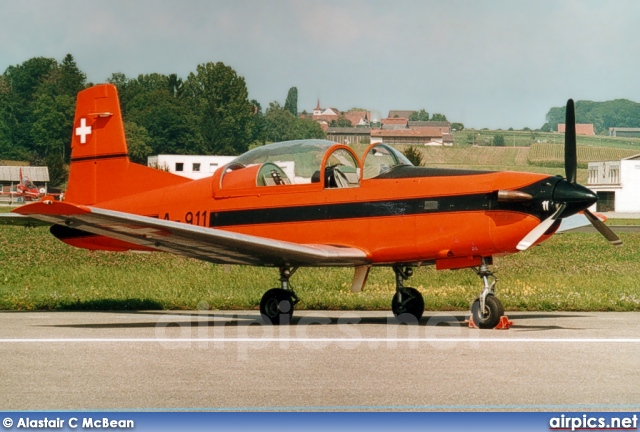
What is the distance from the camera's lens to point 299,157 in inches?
475

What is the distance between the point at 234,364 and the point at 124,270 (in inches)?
537

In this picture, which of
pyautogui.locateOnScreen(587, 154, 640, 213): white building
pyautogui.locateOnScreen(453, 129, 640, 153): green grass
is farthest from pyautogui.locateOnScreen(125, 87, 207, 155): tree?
pyautogui.locateOnScreen(587, 154, 640, 213): white building

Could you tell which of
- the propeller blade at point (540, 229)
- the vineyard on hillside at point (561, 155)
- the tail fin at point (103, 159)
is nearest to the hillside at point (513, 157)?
the vineyard on hillside at point (561, 155)

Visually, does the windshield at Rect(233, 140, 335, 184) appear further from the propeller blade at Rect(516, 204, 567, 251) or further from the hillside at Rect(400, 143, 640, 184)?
the hillside at Rect(400, 143, 640, 184)

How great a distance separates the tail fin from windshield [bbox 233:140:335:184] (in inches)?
89.1

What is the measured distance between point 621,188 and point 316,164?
8309 centimetres

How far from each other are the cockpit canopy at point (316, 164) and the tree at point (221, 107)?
11701 cm

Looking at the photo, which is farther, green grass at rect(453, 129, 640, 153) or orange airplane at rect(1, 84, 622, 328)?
green grass at rect(453, 129, 640, 153)

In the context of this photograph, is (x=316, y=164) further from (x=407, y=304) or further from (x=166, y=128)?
(x=166, y=128)

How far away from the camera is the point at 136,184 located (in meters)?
14.1

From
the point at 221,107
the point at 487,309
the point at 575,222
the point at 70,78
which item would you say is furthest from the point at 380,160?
the point at 70,78

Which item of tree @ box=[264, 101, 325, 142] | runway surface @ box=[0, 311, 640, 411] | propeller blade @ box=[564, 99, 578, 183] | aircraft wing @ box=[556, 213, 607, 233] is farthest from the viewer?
tree @ box=[264, 101, 325, 142]

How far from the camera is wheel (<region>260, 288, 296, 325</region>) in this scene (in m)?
11.8

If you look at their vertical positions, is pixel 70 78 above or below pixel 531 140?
above
